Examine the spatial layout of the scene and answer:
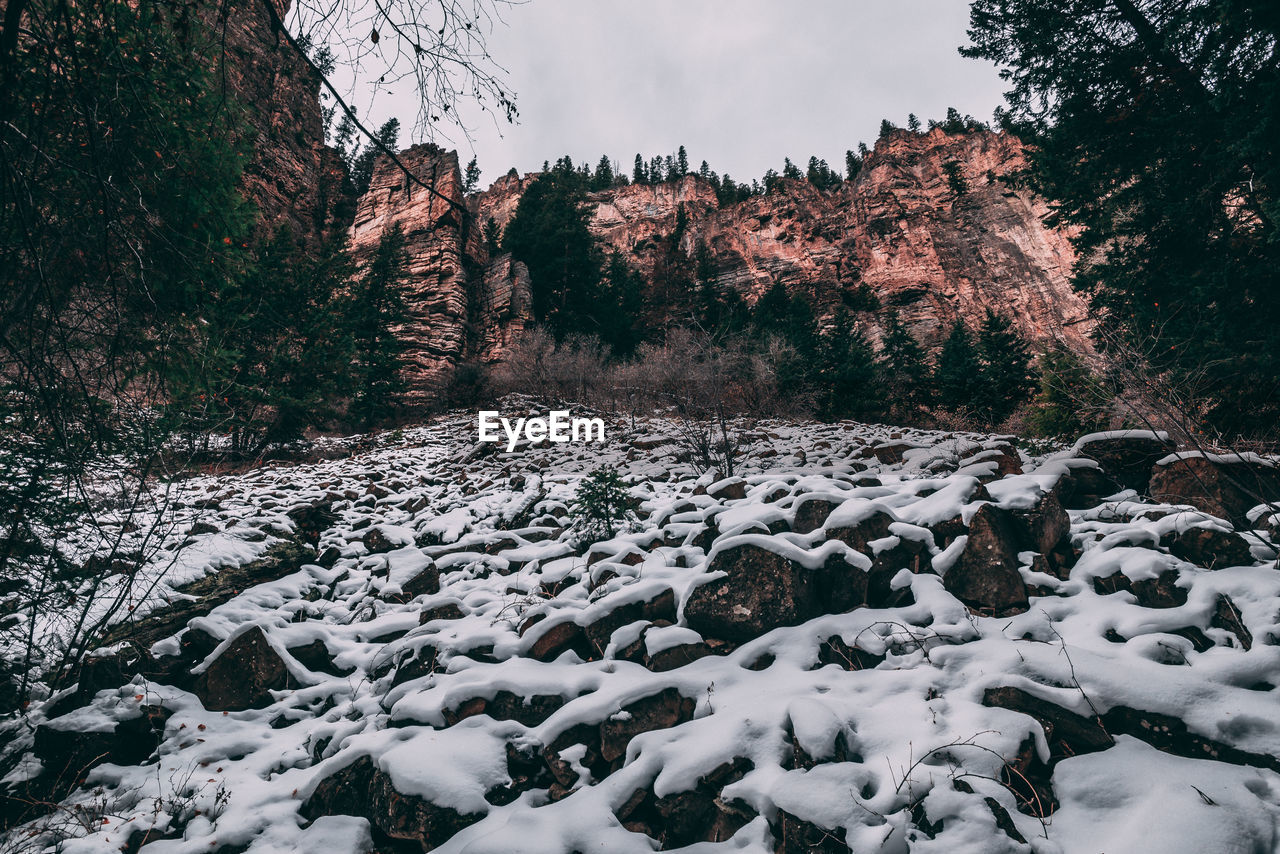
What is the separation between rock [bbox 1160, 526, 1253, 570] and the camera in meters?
3.00

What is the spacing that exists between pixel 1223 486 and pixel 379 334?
72.3 feet

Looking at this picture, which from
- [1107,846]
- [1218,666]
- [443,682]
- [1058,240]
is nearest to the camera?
[1107,846]

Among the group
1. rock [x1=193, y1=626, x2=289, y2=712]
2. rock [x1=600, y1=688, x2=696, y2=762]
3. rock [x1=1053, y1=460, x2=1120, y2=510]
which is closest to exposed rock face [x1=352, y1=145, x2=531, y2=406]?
rock [x1=193, y1=626, x2=289, y2=712]

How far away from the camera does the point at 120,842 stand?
250 cm

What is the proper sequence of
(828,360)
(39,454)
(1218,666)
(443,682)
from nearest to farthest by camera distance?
(1218,666) < (39,454) < (443,682) < (828,360)

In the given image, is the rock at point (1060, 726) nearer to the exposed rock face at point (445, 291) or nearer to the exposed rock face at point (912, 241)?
A: the exposed rock face at point (445, 291)

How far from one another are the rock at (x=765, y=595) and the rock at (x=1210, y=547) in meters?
2.09

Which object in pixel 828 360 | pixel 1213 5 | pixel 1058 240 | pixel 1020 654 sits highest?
pixel 1058 240

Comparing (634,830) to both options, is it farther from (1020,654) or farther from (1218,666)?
(1218,666)

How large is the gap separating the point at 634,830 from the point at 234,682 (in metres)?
3.47

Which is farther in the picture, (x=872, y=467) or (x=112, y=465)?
(x=872, y=467)

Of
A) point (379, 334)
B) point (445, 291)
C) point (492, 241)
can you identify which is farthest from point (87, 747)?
point (492, 241)

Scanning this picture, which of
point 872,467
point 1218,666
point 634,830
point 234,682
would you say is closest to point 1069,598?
point 1218,666

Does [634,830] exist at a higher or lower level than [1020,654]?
lower
